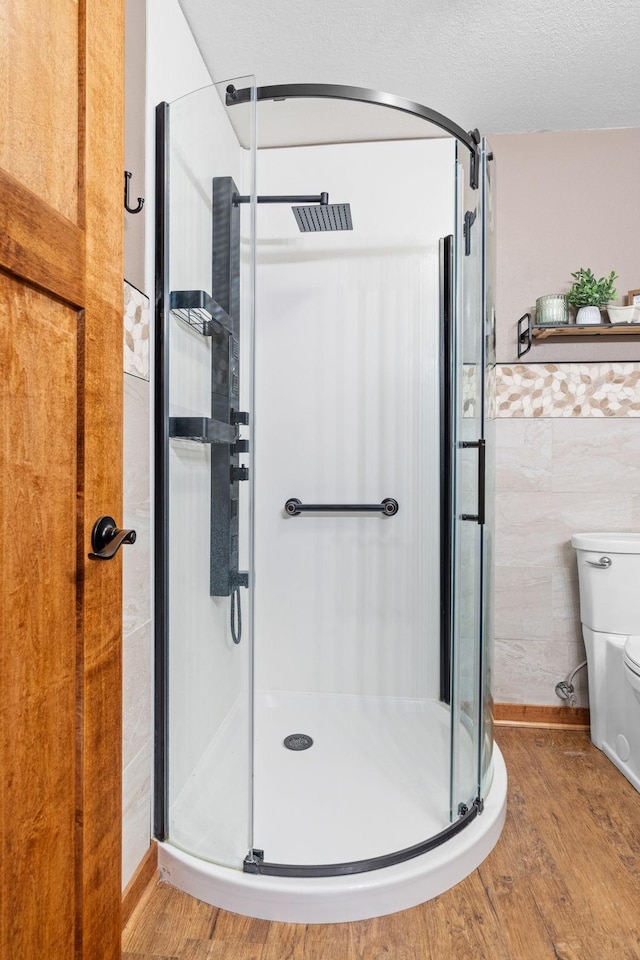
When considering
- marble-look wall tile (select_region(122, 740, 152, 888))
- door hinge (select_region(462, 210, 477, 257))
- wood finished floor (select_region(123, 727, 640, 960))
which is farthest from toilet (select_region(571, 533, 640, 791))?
marble-look wall tile (select_region(122, 740, 152, 888))

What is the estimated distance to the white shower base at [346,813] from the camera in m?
1.36

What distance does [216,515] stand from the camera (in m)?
1.56

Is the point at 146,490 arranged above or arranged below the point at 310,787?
above

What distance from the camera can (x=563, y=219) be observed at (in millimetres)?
2350

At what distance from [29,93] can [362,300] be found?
1.74m

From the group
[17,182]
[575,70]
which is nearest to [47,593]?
[17,182]

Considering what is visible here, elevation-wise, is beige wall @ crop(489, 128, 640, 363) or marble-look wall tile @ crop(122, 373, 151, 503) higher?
beige wall @ crop(489, 128, 640, 363)

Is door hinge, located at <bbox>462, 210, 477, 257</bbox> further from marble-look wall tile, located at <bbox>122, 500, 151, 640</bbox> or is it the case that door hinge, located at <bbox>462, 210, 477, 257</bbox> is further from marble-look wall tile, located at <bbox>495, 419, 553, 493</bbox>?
marble-look wall tile, located at <bbox>122, 500, 151, 640</bbox>

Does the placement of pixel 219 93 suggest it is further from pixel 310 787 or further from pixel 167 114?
pixel 310 787

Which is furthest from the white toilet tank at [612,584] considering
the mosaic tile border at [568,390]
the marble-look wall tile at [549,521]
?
the mosaic tile border at [568,390]

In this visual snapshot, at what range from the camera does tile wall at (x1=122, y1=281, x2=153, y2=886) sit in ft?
4.39

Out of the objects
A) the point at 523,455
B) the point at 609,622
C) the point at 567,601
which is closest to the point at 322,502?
the point at 523,455

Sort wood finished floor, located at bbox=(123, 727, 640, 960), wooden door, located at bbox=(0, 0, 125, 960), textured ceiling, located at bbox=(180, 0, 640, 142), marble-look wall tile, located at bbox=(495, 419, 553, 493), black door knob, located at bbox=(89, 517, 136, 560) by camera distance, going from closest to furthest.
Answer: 1. wooden door, located at bbox=(0, 0, 125, 960)
2. black door knob, located at bbox=(89, 517, 136, 560)
3. wood finished floor, located at bbox=(123, 727, 640, 960)
4. textured ceiling, located at bbox=(180, 0, 640, 142)
5. marble-look wall tile, located at bbox=(495, 419, 553, 493)

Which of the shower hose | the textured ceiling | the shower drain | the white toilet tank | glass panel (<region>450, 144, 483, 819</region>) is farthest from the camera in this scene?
the white toilet tank
